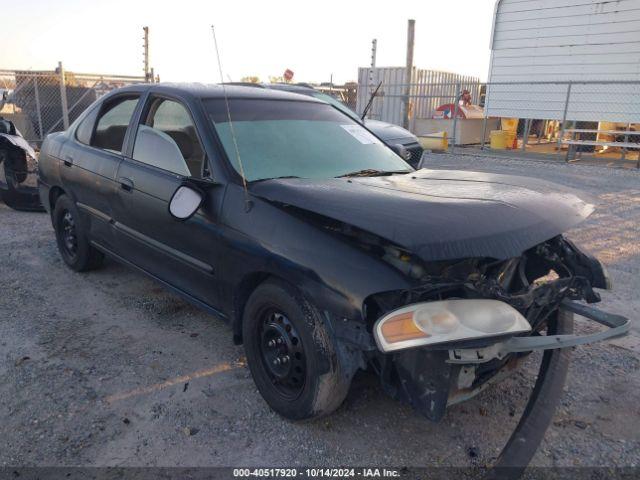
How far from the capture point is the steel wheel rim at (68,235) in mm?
4689

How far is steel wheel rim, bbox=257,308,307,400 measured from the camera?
2.58 meters

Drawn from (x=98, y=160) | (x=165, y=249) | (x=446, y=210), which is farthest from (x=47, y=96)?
(x=446, y=210)

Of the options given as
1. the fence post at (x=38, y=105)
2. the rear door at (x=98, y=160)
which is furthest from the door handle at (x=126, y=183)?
the fence post at (x=38, y=105)

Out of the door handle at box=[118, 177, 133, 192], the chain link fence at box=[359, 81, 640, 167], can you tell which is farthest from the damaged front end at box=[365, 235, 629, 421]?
the chain link fence at box=[359, 81, 640, 167]

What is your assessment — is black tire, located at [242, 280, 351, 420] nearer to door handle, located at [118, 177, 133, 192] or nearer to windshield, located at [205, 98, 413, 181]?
windshield, located at [205, 98, 413, 181]

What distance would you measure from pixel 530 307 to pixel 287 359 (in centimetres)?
123

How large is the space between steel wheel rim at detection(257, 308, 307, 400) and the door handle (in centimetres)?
155

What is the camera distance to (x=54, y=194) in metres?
4.87

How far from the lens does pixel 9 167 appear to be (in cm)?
715

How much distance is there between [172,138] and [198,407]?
5.71 feet

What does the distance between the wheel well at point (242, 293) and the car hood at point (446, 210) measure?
1.44ft

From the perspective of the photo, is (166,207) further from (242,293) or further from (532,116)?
(532,116)

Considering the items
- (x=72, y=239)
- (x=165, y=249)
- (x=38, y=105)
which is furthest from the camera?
(x=38, y=105)

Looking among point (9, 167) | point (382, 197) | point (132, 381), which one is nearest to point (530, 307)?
point (382, 197)
